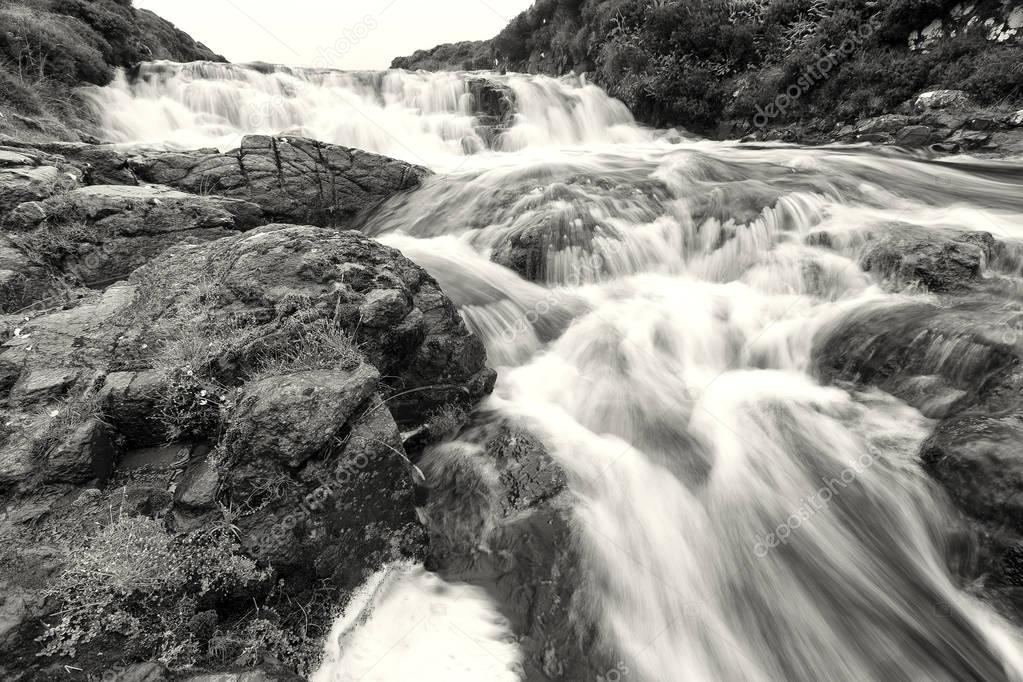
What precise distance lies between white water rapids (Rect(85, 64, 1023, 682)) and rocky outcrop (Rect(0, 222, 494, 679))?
2.00ft

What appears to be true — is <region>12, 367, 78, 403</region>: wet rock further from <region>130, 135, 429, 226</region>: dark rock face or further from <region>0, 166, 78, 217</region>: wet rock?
<region>130, 135, 429, 226</region>: dark rock face

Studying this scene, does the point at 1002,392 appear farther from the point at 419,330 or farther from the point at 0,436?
the point at 0,436

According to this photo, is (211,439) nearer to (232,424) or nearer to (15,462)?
(232,424)

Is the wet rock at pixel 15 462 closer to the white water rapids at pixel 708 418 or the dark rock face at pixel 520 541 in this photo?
the white water rapids at pixel 708 418

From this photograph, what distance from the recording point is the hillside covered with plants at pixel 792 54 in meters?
11.1

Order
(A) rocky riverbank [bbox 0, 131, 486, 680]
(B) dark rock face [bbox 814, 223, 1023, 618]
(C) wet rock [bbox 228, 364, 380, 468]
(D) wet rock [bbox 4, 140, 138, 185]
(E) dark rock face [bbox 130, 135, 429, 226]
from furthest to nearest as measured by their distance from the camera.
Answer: (E) dark rock face [bbox 130, 135, 429, 226], (D) wet rock [bbox 4, 140, 138, 185], (B) dark rock face [bbox 814, 223, 1023, 618], (C) wet rock [bbox 228, 364, 380, 468], (A) rocky riverbank [bbox 0, 131, 486, 680]

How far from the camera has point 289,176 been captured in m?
9.02

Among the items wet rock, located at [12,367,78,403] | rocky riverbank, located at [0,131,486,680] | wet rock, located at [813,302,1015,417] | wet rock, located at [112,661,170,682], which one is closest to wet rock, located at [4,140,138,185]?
rocky riverbank, located at [0,131,486,680]

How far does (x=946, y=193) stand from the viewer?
8.34 m

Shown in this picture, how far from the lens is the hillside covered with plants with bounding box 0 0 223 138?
10.8 metres

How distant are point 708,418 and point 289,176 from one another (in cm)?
791

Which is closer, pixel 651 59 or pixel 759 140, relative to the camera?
pixel 759 140

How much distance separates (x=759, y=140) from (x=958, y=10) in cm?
472

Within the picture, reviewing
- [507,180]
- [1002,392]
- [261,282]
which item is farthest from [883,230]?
[261,282]
